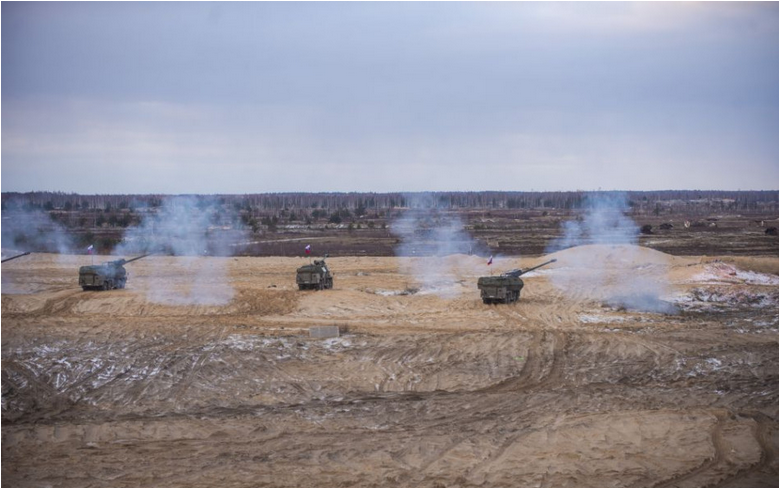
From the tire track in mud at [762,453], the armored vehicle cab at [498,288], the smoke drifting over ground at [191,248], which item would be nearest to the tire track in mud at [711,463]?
the tire track in mud at [762,453]

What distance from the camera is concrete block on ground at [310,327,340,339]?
29.0 metres

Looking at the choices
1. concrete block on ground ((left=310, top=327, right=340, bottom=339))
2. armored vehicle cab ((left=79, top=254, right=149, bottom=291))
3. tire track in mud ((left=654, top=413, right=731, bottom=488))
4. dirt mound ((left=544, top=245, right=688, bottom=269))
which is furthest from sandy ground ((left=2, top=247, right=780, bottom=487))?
dirt mound ((left=544, top=245, right=688, bottom=269))

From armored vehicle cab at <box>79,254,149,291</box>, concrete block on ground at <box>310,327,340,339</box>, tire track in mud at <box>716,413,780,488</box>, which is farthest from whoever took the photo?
armored vehicle cab at <box>79,254,149,291</box>

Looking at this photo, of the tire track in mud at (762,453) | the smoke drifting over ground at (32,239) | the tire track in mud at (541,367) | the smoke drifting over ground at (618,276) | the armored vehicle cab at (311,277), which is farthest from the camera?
the smoke drifting over ground at (32,239)

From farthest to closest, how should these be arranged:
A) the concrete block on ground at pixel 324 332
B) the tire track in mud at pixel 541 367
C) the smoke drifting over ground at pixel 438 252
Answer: the smoke drifting over ground at pixel 438 252, the concrete block on ground at pixel 324 332, the tire track in mud at pixel 541 367

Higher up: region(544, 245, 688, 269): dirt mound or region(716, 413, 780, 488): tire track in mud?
region(544, 245, 688, 269): dirt mound

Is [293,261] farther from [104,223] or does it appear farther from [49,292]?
[104,223]

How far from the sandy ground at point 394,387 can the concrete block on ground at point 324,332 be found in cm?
55

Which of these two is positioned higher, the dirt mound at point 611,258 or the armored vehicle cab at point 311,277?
the dirt mound at point 611,258

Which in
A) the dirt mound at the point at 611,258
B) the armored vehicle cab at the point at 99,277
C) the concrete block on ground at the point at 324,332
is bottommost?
the concrete block on ground at the point at 324,332

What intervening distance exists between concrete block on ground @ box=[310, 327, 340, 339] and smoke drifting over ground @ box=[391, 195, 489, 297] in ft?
38.5

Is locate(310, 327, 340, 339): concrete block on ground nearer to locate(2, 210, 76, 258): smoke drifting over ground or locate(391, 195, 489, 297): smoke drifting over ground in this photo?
locate(391, 195, 489, 297): smoke drifting over ground

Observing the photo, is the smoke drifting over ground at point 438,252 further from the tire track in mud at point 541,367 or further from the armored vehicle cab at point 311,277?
the tire track in mud at point 541,367

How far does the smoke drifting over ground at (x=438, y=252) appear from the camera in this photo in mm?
45406
